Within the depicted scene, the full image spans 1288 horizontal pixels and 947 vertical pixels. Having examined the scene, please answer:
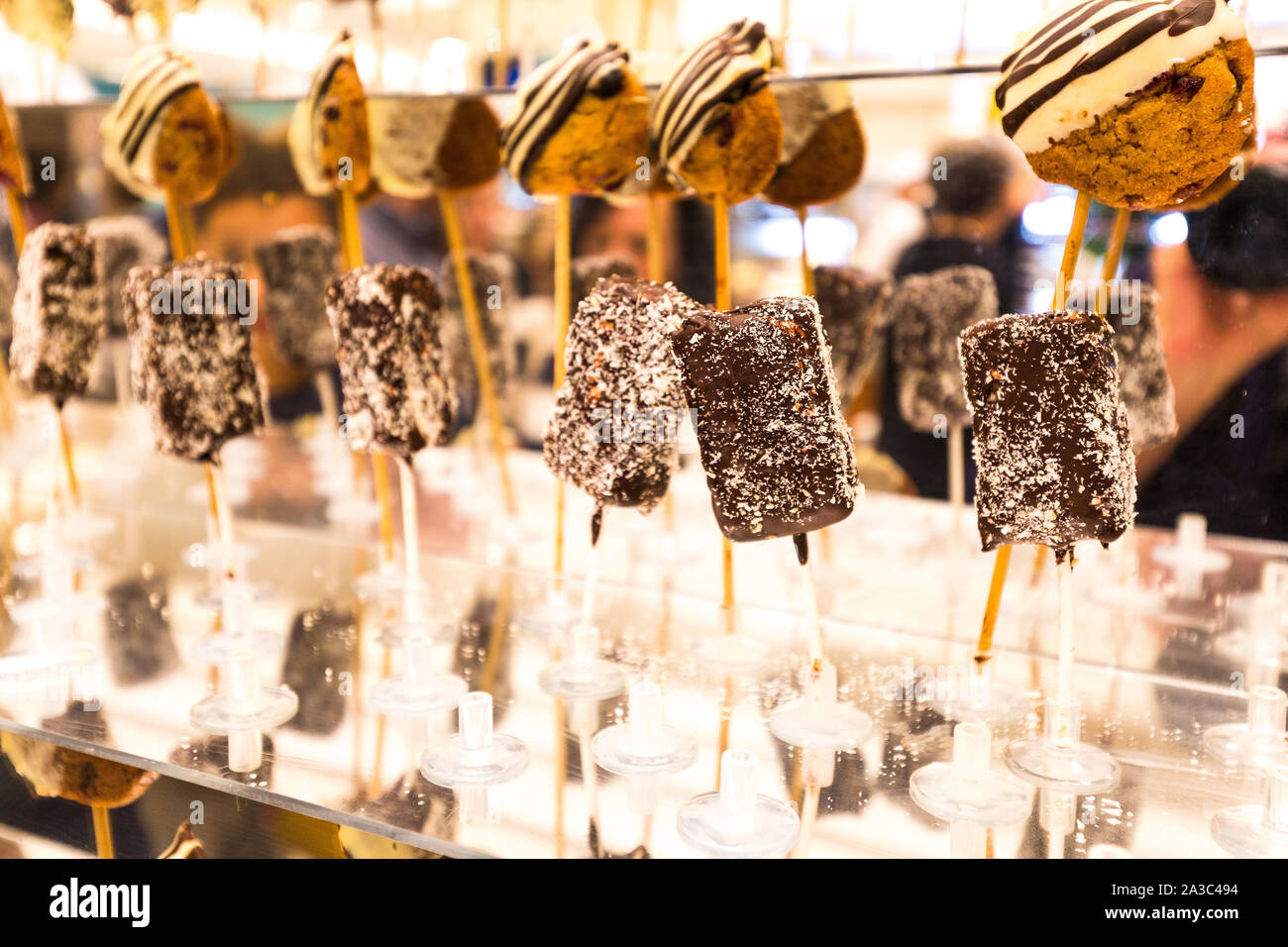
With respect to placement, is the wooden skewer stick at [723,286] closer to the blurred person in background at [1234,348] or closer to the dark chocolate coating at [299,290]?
the blurred person in background at [1234,348]

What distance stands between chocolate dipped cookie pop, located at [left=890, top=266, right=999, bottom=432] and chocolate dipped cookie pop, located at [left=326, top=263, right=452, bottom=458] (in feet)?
2.77

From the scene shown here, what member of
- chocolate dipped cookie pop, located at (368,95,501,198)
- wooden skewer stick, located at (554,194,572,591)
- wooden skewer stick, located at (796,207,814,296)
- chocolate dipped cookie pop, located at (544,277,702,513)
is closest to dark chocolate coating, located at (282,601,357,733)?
wooden skewer stick, located at (554,194,572,591)

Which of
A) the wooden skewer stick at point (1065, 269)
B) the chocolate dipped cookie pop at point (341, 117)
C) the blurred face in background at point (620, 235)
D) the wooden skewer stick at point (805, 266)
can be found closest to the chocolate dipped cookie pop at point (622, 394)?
the wooden skewer stick at point (805, 266)

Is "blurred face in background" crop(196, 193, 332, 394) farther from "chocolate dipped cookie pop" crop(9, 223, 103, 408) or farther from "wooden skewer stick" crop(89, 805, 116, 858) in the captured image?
"wooden skewer stick" crop(89, 805, 116, 858)

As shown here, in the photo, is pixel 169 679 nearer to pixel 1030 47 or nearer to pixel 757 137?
pixel 757 137

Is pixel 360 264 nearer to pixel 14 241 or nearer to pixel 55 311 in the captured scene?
pixel 55 311

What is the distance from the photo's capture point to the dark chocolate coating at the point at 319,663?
A: 1.50m

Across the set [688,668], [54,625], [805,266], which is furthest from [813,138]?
[54,625]

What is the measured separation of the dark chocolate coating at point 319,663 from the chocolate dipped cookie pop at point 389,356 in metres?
0.39

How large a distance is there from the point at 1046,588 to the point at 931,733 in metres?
0.56

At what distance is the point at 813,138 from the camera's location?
5.36 ft

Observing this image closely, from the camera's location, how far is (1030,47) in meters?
1.19

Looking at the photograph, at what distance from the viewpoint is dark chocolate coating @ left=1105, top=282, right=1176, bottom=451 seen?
1589mm

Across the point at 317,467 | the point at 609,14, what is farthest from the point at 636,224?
the point at 317,467
